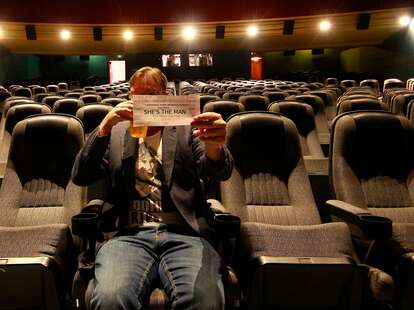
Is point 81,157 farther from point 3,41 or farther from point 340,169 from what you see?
point 3,41

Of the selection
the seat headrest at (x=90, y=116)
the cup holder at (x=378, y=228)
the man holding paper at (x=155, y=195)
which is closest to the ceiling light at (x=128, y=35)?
the seat headrest at (x=90, y=116)

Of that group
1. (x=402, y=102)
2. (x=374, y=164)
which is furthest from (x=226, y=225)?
(x=402, y=102)

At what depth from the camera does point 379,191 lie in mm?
2377

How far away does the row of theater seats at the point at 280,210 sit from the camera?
168cm

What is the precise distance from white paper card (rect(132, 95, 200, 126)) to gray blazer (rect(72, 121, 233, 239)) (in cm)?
27

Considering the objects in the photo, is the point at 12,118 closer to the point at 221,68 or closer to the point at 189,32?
the point at 189,32

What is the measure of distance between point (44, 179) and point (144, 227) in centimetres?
83

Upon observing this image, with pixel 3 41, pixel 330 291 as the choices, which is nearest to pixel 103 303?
pixel 330 291

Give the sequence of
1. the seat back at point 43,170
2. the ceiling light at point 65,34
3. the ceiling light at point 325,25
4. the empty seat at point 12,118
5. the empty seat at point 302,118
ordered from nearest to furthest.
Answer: the seat back at point 43,170, the empty seat at point 12,118, the empty seat at point 302,118, the ceiling light at point 325,25, the ceiling light at point 65,34

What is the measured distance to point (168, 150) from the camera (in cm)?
190

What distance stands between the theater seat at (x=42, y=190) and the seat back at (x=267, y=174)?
787 mm

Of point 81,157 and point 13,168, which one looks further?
point 13,168

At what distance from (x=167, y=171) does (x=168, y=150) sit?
0.10 m

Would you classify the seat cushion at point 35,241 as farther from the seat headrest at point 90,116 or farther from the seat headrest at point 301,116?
the seat headrest at point 301,116
